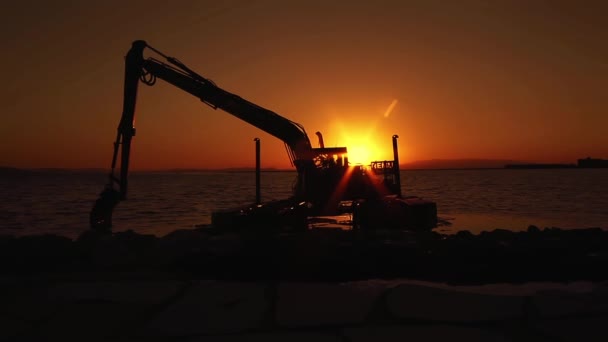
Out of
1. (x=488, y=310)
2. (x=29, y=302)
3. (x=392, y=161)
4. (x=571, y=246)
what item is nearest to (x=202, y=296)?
(x=29, y=302)

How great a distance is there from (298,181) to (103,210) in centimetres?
1120

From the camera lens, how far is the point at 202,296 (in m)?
5.48

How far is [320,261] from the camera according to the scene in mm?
7918

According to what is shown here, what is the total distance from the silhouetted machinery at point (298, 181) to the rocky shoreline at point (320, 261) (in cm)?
829

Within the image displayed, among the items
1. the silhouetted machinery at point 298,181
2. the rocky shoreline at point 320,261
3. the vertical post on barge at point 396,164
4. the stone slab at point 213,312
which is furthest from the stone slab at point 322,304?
the vertical post on barge at point 396,164

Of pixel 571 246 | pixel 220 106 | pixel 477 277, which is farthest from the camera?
pixel 220 106

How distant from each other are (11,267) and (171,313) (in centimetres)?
510

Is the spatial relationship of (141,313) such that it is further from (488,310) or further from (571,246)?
(571,246)

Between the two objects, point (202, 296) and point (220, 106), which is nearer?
point (202, 296)

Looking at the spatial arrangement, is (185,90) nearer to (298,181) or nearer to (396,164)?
(298,181)

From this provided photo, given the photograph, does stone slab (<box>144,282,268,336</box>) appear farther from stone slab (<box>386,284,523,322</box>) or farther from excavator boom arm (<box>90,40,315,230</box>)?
excavator boom arm (<box>90,40,315,230</box>)

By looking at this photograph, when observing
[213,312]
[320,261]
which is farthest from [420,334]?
[320,261]

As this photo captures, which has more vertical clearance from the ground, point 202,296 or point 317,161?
point 317,161

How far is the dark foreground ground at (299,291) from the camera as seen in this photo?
4.23 metres
